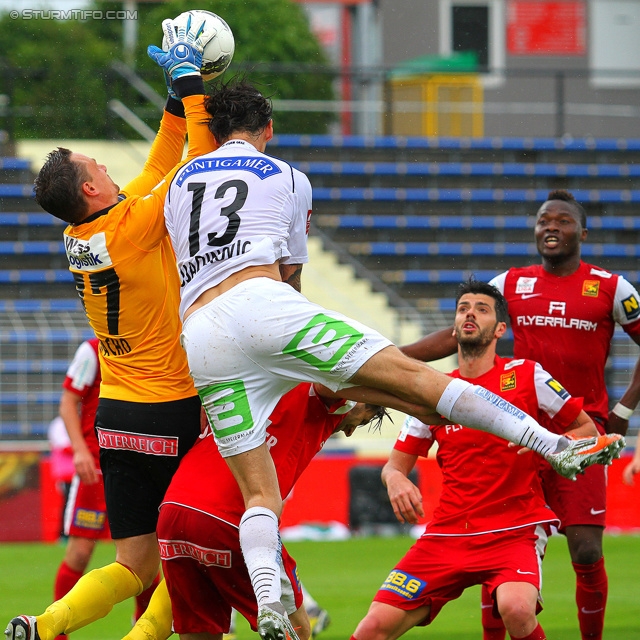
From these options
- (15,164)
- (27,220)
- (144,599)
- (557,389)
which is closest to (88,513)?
(144,599)

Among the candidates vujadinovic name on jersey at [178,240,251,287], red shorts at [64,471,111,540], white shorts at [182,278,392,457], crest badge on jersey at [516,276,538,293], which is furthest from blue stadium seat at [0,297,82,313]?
white shorts at [182,278,392,457]

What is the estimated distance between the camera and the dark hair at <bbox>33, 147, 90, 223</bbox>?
4.95m

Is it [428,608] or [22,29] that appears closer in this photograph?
[428,608]

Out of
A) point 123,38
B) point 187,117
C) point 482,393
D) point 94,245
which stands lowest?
point 482,393

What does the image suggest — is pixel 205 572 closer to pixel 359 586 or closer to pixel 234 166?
pixel 234 166

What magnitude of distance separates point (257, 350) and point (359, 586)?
200 inches

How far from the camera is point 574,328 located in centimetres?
635

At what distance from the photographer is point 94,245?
498 centimetres

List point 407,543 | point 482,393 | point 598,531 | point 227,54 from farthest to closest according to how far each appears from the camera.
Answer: point 407,543, point 598,531, point 227,54, point 482,393

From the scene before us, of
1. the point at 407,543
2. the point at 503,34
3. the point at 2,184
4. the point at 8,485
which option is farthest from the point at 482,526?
the point at 503,34

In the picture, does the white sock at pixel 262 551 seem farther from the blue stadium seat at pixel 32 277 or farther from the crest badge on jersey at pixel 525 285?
the blue stadium seat at pixel 32 277

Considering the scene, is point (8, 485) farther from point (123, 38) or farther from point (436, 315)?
point (123, 38)

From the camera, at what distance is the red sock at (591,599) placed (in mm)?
→ 5980

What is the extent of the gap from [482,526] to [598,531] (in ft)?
4.11
